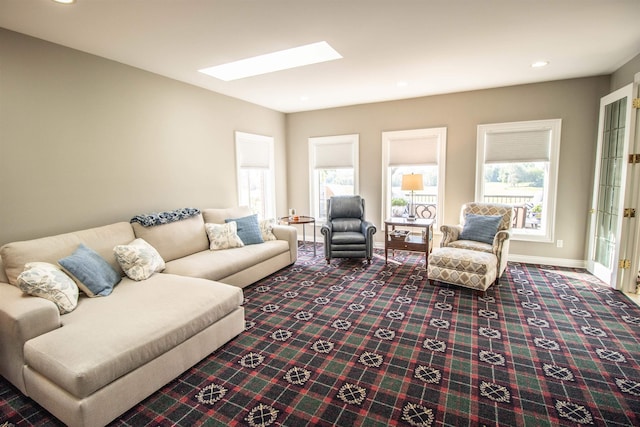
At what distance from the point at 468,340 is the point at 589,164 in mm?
3488

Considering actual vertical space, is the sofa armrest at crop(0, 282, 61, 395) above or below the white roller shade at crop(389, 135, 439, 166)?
below

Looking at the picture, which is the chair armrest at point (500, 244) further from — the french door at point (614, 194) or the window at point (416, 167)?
the window at point (416, 167)

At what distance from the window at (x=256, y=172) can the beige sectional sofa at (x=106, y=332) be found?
7.62 feet

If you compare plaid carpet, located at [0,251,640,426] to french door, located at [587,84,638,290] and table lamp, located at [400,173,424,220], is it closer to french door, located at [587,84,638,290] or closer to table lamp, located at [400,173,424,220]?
french door, located at [587,84,638,290]

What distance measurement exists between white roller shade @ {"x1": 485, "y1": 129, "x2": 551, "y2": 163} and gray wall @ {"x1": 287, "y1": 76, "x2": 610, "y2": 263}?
20 cm

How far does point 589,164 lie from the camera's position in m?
4.35

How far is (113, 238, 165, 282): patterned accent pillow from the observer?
290cm

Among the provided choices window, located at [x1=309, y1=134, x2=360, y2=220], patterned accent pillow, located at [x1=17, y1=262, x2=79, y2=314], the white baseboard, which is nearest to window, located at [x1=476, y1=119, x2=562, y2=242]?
the white baseboard

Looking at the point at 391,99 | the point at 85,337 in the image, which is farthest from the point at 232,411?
the point at 391,99

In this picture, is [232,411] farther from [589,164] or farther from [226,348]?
[589,164]

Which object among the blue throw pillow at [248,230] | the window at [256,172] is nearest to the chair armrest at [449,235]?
the blue throw pillow at [248,230]

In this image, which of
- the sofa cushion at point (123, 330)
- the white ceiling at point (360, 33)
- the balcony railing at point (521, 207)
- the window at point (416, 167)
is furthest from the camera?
the window at point (416, 167)

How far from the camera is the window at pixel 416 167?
5219 mm

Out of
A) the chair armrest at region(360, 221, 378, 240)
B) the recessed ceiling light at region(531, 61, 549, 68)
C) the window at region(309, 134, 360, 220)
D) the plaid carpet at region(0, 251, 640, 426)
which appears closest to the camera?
the plaid carpet at region(0, 251, 640, 426)
